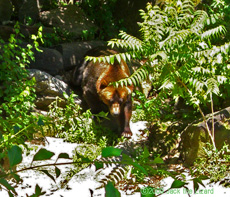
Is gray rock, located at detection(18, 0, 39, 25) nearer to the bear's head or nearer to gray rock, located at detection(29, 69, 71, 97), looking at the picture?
gray rock, located at detection(29, 69, 71, 97)

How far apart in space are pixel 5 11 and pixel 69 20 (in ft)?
5.32

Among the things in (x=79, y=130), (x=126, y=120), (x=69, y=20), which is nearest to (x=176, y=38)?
(x=126, y=120)

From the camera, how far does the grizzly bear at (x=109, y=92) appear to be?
6.57 meters

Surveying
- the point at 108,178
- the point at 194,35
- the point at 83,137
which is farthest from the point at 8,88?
the point at 194,35

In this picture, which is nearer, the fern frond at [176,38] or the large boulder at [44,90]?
the fern frond at [176,38]

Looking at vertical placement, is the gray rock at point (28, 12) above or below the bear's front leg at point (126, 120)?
above

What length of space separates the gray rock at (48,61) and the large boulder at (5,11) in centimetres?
175

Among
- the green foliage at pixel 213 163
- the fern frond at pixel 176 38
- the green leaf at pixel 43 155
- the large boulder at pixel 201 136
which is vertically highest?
the fern frond at pixel 176 38

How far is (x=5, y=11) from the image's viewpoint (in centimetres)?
906

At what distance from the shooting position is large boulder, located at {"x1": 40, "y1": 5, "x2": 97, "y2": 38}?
9.48m

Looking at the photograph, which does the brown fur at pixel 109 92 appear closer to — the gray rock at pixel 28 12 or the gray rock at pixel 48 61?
the gray rock at pixel 48 61

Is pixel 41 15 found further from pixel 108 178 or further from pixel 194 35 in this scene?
pixel 108 178

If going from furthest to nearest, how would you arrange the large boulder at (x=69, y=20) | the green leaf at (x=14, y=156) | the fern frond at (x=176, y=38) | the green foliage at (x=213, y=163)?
the large boulder at (x=69, y=20) < the fern frond at (x=176, y=38) < the green foliage at (x=213, y=163) < the green leaf at (x=14, y=156)

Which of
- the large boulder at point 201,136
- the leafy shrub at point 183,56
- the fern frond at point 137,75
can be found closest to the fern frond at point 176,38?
the leafy shrub at point 183,56
